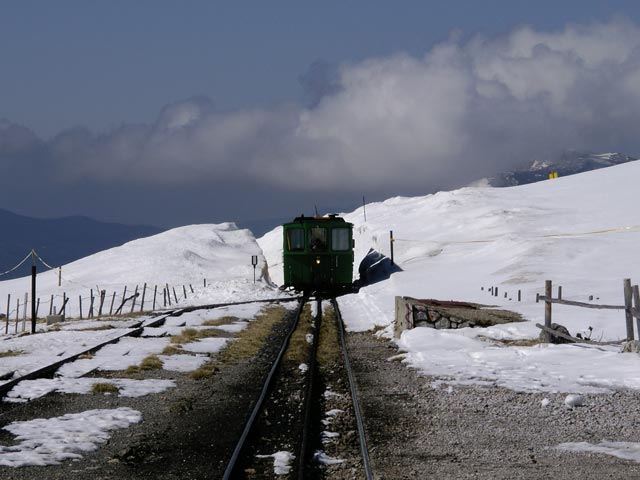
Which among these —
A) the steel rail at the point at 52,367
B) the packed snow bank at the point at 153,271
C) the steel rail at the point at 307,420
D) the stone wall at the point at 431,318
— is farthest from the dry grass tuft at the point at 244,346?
the packed snow bank at the point at 153,271

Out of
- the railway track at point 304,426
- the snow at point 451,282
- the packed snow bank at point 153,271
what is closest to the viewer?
the railway track at point 304,426

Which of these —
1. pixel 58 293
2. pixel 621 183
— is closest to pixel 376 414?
pixel 58 293

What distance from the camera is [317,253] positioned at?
37.8 m

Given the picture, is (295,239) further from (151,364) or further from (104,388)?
(104,388)

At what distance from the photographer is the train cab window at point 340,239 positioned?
125ft

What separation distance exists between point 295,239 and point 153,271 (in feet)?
126

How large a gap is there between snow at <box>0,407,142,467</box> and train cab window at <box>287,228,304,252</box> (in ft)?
89.4

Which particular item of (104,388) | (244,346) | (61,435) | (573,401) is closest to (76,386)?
(104,388)

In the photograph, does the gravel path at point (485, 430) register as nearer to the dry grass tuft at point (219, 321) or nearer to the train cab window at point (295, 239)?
the dry grass tuft at point (219, 321)

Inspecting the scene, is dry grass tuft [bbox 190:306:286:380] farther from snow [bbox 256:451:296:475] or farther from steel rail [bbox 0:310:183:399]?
snow [bbox 256:451:296:475]

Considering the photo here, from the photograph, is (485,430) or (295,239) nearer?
(485,430)

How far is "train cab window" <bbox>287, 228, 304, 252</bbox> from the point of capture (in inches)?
1499

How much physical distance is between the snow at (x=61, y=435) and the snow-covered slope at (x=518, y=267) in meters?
5.59

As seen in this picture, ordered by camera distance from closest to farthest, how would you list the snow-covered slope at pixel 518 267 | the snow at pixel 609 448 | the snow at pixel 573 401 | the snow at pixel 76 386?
the snow at pixel 609 448 < the snow at pixel 573 401 < the snow at pixel 76 386 < the snow-covered slope at pixel 518 267
